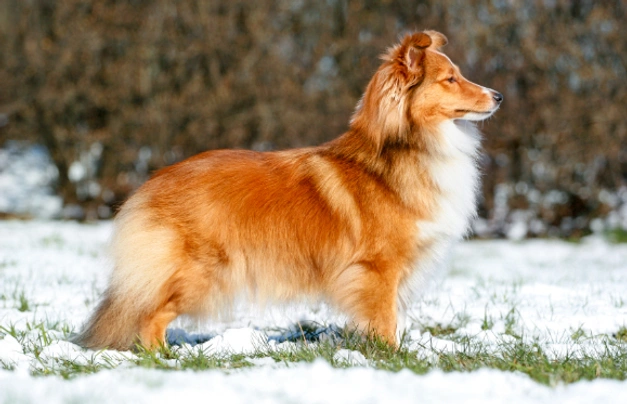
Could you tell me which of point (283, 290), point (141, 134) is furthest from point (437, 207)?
point (141, 134)

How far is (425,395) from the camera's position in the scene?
277cm

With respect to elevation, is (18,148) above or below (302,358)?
below

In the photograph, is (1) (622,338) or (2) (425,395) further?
(1) (622,338)

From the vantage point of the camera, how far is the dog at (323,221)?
4.54 metres

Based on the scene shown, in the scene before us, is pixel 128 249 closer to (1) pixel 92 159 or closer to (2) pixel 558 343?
(2) pixel 558 343

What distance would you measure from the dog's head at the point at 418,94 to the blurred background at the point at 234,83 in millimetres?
7456

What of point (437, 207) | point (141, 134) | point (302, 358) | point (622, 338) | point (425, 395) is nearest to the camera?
point (425, 395)

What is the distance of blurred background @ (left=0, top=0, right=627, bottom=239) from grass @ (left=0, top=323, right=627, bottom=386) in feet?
26.5

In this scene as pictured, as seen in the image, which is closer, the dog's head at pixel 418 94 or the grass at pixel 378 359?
the grass at pixel 378 359

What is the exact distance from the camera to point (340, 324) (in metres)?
5.39

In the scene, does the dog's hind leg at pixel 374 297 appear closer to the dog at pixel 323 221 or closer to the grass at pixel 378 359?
the dog at pixel 323 221

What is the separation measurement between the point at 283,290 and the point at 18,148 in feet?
35.4

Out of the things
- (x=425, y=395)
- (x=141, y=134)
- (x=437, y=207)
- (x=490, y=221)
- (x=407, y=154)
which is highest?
(x=407, y=154)

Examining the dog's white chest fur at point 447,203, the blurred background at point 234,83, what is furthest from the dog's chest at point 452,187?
the blurred background at point 234,83
